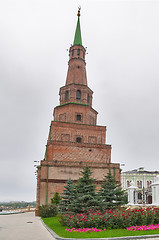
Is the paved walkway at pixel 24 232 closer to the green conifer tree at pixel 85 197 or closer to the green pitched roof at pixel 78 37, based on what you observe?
the green conifer tree at pixel 85 197

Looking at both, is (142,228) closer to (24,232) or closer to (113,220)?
(113,220)

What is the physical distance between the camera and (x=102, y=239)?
905 centimetres

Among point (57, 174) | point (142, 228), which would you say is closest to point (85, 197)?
point (142, 228)

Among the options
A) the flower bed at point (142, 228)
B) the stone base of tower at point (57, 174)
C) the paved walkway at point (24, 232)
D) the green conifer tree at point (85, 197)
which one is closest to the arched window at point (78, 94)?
the stone base of tower at point (57, 174)

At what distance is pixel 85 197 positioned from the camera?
49.8 ft

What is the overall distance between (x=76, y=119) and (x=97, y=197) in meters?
17.2

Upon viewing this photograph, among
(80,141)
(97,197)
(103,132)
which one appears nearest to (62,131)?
(80,141)

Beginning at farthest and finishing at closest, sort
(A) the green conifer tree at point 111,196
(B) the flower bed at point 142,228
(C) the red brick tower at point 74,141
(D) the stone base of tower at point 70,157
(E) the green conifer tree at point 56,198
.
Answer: (C) the red brick tower at point 74,141 → (D) the stone base of tower at point 70,157 → (E) the green conifer tree at point 56,198 → (A) the green conifer tree at point 111,196 → (B) the flower bed at point 142,228

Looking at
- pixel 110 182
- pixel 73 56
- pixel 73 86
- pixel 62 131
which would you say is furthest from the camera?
pixel 73 56

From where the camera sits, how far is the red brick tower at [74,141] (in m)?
27.0

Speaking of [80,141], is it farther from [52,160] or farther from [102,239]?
[102,239]

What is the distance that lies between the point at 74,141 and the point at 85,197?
1563cm

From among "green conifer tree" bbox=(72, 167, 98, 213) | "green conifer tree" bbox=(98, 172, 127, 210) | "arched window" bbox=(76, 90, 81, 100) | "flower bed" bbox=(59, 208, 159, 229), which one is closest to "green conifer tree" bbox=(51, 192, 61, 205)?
"green conifer tree" bbox=(98, 172, 127, 210)

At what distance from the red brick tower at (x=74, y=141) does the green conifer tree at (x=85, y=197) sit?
11.0 m
